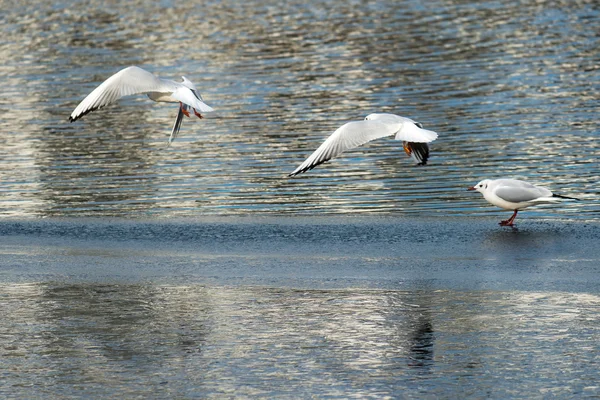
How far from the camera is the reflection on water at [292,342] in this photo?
27.0 ft

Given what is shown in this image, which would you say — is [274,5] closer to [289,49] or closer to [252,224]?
[289,49]

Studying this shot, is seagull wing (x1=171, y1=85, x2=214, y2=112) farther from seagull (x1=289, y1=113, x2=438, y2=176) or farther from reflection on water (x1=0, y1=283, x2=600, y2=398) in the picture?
reflection on water (x1=0, y1=283, x2=600, y2=398)

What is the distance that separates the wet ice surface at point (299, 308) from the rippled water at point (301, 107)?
5.41 ft

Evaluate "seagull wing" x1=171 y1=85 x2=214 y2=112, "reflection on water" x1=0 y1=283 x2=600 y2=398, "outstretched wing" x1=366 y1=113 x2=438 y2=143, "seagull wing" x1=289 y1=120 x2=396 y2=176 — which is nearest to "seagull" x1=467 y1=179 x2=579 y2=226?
"outstretched wing" x1=366 y1=113 x2=438 y2=143

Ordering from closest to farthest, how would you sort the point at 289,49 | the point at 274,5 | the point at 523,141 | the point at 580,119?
the point at 523,141, the point at 580,119, the point at 289,49, the point at 274,5

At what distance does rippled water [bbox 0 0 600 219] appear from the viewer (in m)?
16.0

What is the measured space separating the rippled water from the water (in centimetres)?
8

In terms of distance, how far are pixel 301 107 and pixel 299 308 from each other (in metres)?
13.8

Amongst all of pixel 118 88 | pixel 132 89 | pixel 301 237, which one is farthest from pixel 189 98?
pixel 301 237

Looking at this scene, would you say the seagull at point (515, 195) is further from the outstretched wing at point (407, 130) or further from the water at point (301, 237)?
the outstretched wing at point (407, 130)

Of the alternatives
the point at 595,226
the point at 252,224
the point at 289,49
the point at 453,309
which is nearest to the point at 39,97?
the point at 289,49

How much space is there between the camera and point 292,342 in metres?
9.16

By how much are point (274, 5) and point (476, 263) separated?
34262 millimetres

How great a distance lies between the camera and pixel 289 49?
32.7 metres
